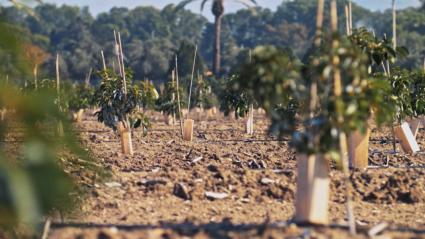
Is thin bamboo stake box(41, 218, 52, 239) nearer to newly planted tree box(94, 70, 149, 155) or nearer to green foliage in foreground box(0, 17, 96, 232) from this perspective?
green foliage in foreground box(0, 17, 96, 232)

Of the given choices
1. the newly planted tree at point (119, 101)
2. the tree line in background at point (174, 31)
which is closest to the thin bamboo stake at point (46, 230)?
the newly planted tree at point (119, 101)

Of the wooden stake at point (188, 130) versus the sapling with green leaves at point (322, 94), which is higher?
the sapling with green leaves at point (322, 94)

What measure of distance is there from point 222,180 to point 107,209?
1786mm

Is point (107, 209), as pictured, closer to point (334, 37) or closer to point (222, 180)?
point (222, 180)

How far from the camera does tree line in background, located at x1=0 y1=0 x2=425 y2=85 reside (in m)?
79.1

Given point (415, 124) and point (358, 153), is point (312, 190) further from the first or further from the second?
point (415, 124)

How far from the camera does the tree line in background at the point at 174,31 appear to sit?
79062 mm

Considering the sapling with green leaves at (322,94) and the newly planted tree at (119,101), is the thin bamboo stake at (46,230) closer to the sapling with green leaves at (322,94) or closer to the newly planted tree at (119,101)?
the sapling with green leaves at (322,94)

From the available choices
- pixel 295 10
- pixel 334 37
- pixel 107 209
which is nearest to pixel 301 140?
pixel 334 37

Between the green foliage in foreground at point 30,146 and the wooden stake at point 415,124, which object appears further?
the wooden stake at point 415,124

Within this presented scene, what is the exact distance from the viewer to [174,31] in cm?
12875

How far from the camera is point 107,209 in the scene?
998 cm

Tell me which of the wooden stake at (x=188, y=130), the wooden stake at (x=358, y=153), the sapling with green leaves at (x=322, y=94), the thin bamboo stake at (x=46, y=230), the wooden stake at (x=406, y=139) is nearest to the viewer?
the thin bamboo stake at (x=46, y=230)

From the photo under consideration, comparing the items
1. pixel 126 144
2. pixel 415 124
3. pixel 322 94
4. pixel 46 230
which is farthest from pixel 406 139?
pixel 46 230
